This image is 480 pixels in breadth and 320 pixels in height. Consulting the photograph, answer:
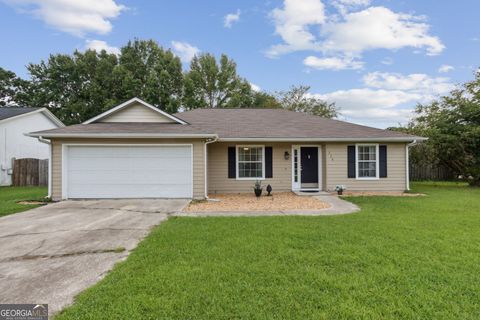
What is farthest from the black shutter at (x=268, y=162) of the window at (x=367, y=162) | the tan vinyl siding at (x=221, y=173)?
the window at (x=367, y=162)

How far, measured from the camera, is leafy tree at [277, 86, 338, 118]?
1128 inches

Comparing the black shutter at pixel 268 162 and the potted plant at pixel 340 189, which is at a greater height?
the black shutter at pixel 268 162

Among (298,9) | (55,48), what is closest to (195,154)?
(298,9)

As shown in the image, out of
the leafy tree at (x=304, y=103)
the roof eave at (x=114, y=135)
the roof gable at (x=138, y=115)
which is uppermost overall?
the leafy tree at (x=304, y=103)

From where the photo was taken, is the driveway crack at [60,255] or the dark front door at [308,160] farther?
the dark front door at [308,160]

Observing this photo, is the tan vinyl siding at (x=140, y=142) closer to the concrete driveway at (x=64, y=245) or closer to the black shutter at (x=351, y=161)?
the concrete driveway at (x=64, y=245)

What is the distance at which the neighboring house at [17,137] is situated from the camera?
50.0ft

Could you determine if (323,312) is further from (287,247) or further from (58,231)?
(58,231)

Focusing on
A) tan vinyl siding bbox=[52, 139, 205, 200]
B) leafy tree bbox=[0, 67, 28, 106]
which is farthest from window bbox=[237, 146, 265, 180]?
leafy tree bbox=[0, 67, 28, 106]

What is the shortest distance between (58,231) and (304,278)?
499 cm

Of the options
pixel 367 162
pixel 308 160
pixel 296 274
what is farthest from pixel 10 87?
pixel 296 274

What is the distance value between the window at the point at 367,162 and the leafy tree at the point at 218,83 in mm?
19120

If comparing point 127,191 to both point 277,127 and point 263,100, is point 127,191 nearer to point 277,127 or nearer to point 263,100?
point 277,127

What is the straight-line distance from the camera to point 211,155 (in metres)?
11.5
